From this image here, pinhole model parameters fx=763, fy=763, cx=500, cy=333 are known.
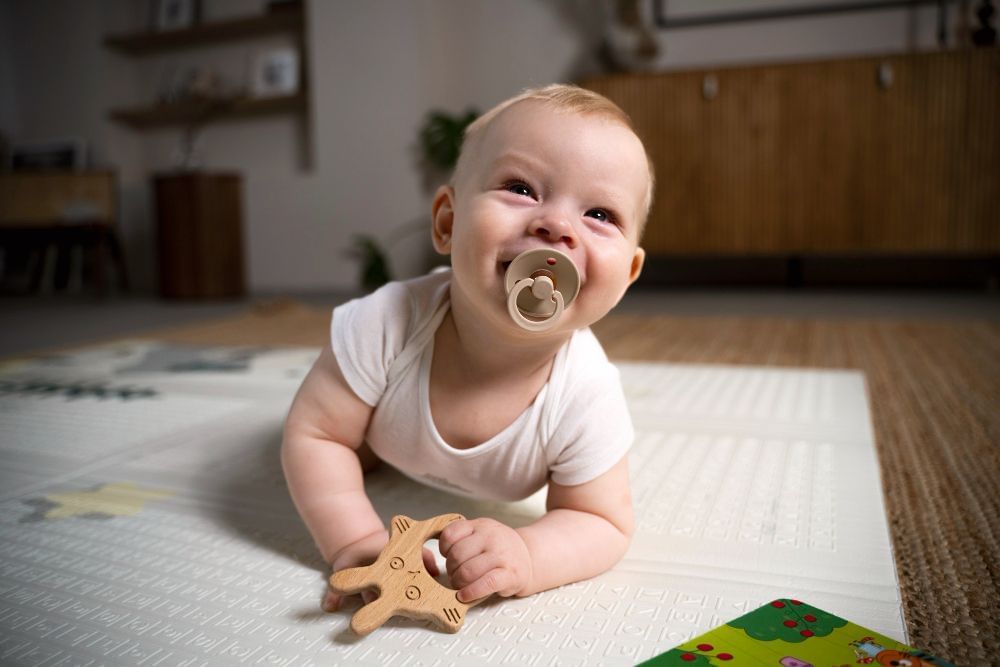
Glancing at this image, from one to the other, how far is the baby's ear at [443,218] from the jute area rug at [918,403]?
1.46 feet

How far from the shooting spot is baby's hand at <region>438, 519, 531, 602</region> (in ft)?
1.69

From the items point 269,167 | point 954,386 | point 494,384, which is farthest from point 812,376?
point 269,167

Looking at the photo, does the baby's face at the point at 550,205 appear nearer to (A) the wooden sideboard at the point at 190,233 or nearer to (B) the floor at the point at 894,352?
(B) the floor at the point at 894,352

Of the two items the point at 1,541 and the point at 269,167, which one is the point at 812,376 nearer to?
the point at 1,541

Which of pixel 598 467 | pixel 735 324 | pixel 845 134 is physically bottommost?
pixel 735 324

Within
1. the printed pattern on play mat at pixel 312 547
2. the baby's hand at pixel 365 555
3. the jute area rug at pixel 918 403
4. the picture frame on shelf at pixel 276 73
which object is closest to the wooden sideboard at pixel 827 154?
the jute area rug at pixel 918 403

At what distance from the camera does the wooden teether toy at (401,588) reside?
501 mm

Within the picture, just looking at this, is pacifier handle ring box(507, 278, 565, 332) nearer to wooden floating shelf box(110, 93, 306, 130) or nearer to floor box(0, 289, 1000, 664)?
floor box(0, 289, 1000, 664)

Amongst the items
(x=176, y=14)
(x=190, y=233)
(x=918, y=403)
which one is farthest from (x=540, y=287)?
(x=176, y=14)

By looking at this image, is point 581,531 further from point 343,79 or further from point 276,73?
point 276,73

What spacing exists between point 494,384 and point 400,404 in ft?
0.28

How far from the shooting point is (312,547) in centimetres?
65

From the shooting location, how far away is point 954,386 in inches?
50.3

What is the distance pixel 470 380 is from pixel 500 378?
0.09ft
